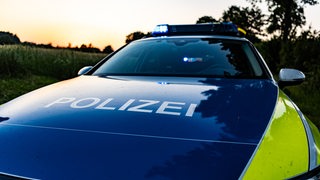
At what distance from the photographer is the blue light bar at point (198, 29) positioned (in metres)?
4.08

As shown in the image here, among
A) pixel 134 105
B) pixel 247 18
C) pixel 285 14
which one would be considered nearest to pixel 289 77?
pixel 134 105

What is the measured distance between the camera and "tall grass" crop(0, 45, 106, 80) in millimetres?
9828

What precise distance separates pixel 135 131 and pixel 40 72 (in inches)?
402

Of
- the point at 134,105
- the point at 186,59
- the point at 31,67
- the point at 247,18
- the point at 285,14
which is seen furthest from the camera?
the point at 247,18

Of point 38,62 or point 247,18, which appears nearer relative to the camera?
point 38,62

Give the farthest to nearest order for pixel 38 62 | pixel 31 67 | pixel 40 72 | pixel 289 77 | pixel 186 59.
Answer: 1. pixel 38 62
2. pixel 40 72
3. pixel 31 67
4. pixel 186 59
5. pixel 289 77

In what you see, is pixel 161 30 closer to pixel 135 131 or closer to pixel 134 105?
pixel 134 105

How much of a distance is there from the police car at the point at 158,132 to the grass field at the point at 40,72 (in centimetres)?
442

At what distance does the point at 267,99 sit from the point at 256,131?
0.50 m

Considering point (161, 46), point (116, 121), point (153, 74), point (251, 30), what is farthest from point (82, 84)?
point (251, 30)

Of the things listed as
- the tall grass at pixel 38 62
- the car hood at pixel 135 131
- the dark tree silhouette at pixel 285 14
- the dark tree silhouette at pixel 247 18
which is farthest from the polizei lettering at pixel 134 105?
the dark tree silhouette at pixel 247 18

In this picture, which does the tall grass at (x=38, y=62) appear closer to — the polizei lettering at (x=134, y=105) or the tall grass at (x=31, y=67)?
the tall grass at (x=31, y=67)

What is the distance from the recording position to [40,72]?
37.2 ft

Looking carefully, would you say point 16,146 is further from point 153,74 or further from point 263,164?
point 153,74
